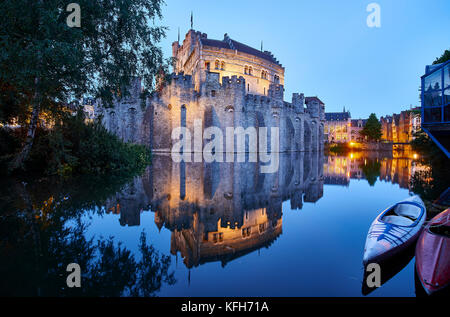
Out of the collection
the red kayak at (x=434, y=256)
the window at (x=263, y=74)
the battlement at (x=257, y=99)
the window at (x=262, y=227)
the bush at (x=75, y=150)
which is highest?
the window at (x=263, y=74)

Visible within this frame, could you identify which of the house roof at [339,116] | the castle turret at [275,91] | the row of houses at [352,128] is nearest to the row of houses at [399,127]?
the row of houses at [352,128]

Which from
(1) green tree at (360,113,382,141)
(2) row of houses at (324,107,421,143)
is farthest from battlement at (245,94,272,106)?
(2) row of houses at (324,107,421,143)

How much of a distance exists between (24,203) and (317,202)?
8.02m

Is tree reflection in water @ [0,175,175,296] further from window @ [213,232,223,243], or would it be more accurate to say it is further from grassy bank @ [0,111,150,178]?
grassy bank @ [0,111,150,178]

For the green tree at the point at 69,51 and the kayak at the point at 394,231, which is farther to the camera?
the green tree at the point at 69,51

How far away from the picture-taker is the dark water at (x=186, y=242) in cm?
269

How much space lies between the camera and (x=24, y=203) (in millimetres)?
5684

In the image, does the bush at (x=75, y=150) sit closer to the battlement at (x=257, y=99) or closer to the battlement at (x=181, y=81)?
the battlement at (x=181, y=81)

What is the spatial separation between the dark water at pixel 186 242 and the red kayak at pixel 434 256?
29 cm

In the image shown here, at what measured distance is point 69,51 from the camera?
679 cm

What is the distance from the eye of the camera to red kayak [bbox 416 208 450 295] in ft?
8.10

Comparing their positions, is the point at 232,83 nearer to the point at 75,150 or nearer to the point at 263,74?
the point at 75,150

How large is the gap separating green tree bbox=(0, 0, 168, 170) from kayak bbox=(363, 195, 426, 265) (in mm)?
8617
